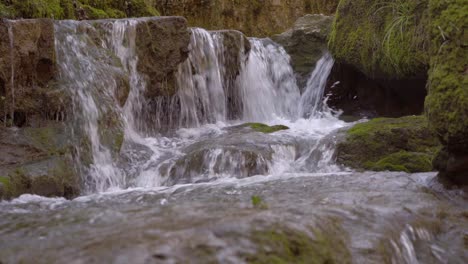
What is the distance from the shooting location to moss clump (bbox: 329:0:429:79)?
7613 mm

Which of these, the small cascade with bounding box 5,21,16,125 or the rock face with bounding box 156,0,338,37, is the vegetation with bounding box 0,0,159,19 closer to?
the small cascade with bounding box 5,21,16,125

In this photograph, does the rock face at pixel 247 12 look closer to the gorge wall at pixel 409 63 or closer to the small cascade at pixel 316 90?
the small cascade at pixel 316 90

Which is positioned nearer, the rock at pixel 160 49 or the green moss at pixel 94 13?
the rock at pixel 160 49

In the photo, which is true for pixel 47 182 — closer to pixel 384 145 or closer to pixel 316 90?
pixel 384 145

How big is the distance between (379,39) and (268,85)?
10.2ft

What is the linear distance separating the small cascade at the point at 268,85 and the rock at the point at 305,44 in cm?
17

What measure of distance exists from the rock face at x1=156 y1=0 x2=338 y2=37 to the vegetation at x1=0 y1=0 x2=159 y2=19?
5076 millimetres

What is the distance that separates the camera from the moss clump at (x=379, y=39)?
761cm

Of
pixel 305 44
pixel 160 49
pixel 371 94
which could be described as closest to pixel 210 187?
pixel 160 49

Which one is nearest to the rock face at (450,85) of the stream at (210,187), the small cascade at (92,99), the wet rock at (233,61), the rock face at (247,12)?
the stream at (210,187)

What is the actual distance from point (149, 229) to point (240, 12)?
621 inches

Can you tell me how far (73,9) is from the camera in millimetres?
8539

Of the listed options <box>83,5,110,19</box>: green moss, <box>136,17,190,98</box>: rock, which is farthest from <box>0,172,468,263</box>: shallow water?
<box>83,5,110,19</box>: green moss

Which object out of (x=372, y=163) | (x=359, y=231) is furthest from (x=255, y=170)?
(x=359, y=231)
